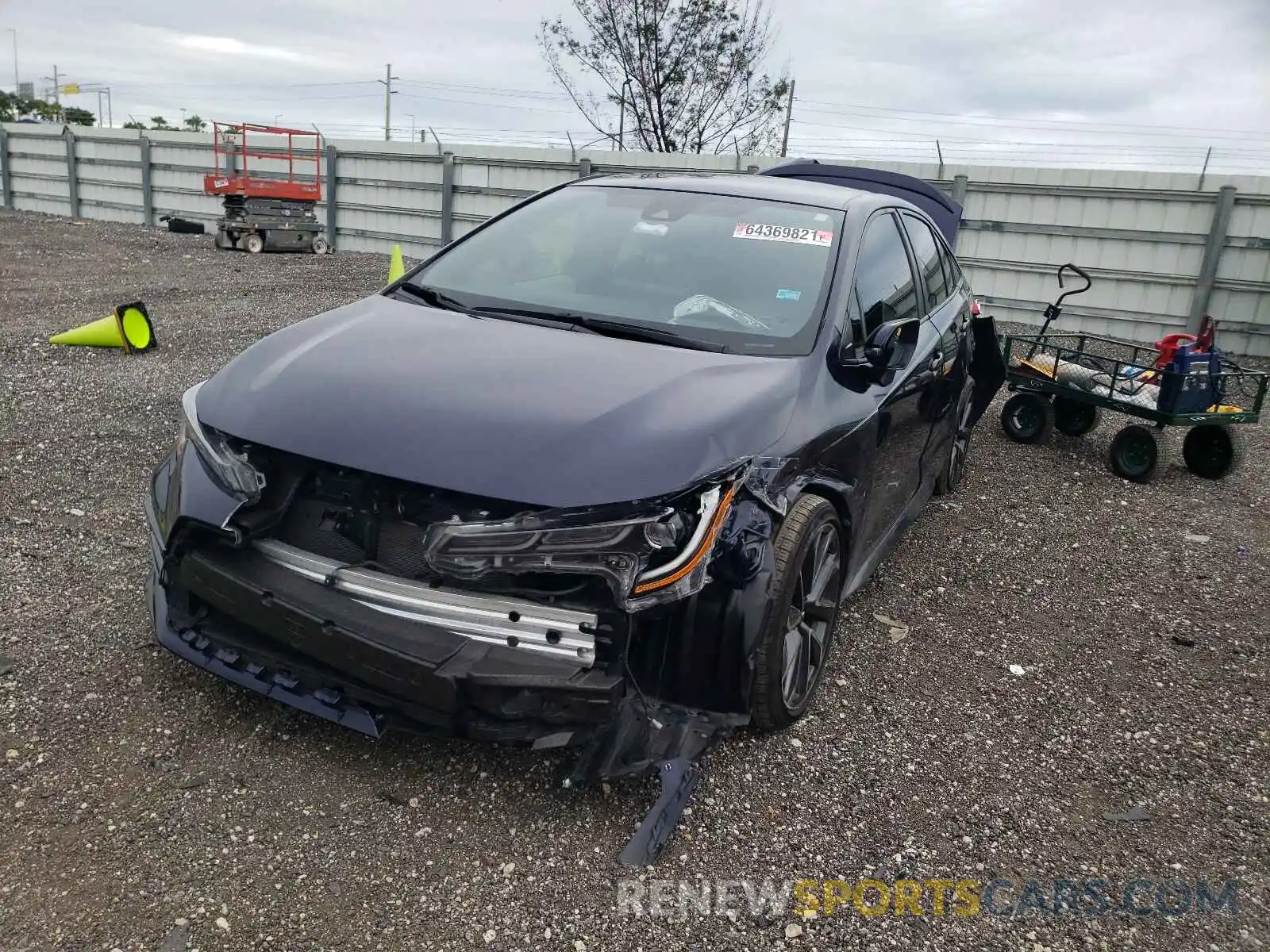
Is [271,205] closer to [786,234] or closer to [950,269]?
[950,269]

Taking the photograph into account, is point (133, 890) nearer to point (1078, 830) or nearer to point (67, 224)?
point (1078, 830)

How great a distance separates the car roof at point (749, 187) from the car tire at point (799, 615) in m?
1.41

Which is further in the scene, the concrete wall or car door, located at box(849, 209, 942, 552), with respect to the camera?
the concrete wall

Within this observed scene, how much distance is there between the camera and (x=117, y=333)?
7297 mm

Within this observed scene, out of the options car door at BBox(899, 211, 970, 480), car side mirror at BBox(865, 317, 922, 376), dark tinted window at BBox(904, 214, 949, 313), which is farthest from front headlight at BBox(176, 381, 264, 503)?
dark tinted window at BBox(904, 214, 949, 313)

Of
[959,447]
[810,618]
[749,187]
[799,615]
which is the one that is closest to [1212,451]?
[959,447]

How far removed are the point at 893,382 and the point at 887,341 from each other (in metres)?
0.39

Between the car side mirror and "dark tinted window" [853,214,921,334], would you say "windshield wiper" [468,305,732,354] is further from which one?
"dark tinted window" [853,214,921,334]

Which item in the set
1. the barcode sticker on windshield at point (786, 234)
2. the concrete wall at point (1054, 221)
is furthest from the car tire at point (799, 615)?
the concrete wall at point (1054, 221)

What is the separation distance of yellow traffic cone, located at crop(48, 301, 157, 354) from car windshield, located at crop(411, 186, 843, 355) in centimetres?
472

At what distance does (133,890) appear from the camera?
2.12 metres

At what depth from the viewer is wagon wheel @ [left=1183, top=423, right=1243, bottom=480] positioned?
19.9ft

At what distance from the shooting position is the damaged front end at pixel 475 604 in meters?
2.22

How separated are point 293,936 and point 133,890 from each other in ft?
1.32
